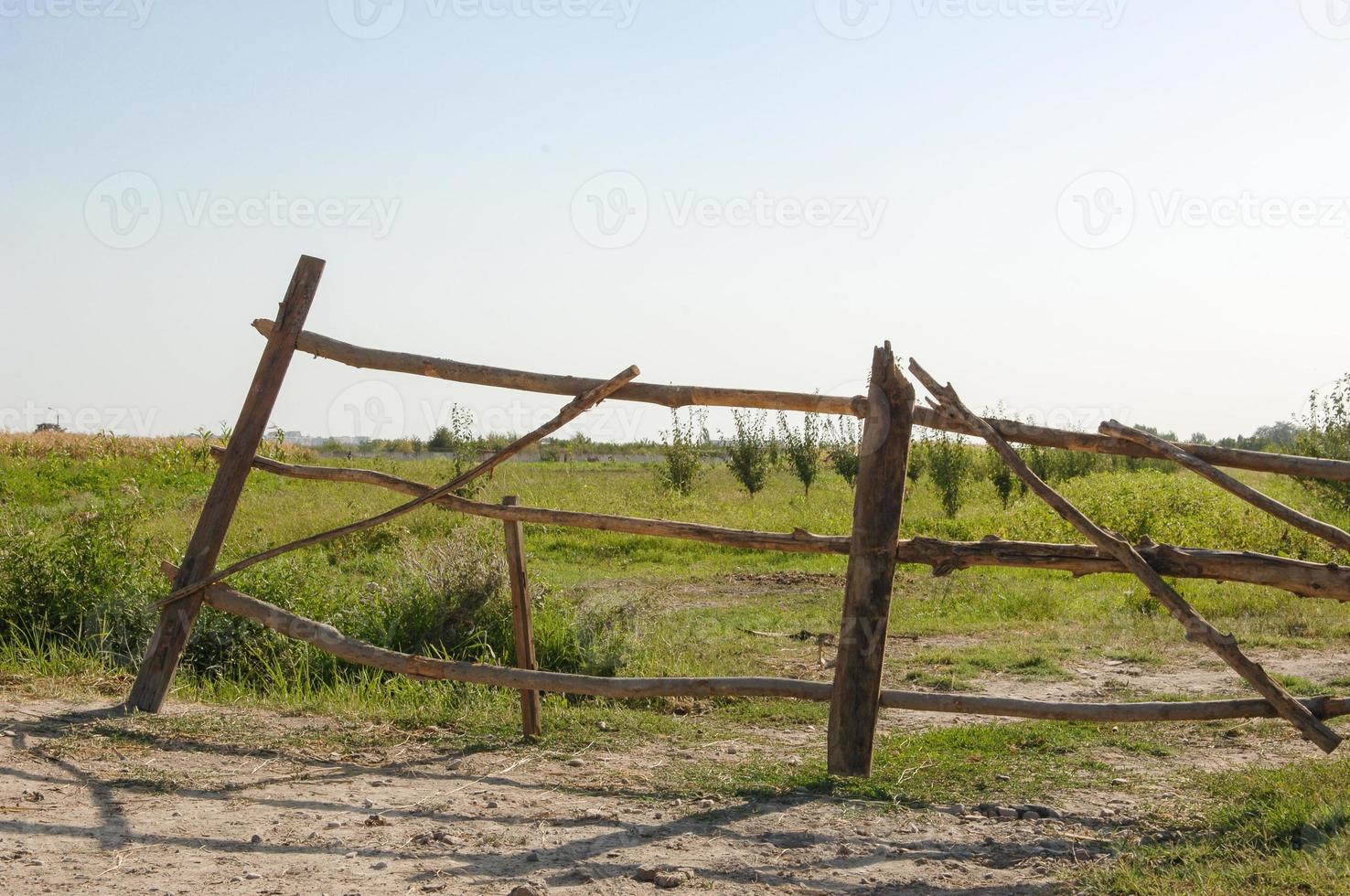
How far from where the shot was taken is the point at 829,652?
324 inches

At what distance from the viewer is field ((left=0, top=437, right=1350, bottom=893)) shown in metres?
3.35

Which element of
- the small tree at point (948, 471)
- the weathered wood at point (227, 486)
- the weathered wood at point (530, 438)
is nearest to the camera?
the weathered wood at point (530, 438)

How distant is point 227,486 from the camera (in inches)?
205

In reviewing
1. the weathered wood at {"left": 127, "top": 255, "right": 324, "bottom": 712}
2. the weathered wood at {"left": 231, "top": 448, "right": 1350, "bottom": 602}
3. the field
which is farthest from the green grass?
the weathered wood at {"left": 127, "top": 255, "right": 324, "bottom": 712}

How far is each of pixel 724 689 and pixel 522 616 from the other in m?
1.15

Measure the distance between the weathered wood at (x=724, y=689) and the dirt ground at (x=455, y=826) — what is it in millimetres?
353

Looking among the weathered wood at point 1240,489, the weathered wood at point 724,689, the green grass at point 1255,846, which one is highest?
the weathered wood at point 1240,489

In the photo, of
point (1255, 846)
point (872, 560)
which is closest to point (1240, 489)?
point (1255, 846)

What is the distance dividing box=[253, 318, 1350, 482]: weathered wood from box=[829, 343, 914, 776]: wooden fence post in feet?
0.54

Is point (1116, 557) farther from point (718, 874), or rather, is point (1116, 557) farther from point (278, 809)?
point (278, 809)

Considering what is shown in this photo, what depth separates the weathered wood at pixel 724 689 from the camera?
391 centimetres

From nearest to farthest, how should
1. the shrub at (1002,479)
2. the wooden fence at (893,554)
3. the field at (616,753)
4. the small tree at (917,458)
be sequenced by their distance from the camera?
1. the field at (616,753)
2. the wooden fence at (893,554)
3. the shrub at (1002,479)
4. the small tree at (917,458)

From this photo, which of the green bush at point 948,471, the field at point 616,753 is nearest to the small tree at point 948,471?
the green bush at point 948,471

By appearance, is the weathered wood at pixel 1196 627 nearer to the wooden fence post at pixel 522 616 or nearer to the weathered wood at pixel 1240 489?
the weathered wood at pixel 1240 489
